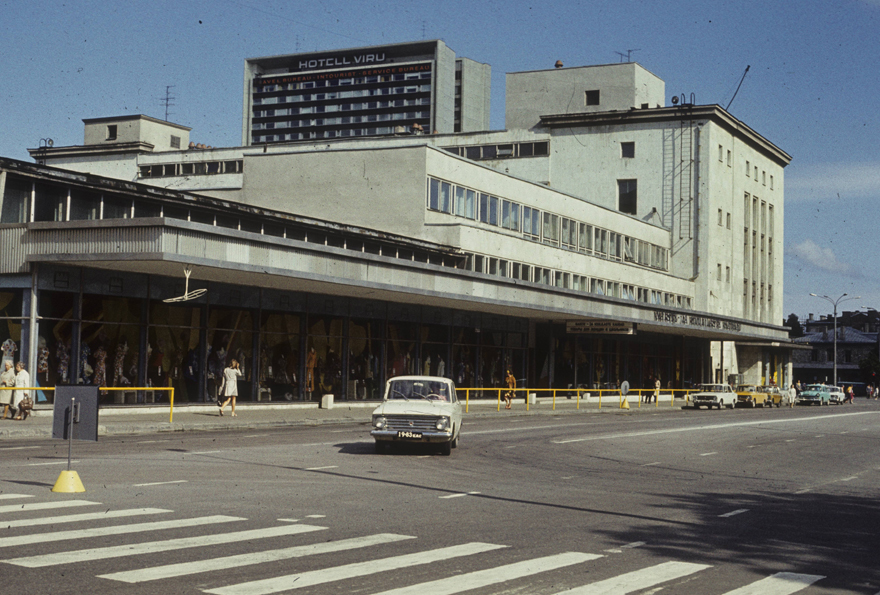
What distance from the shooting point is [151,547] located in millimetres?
9375

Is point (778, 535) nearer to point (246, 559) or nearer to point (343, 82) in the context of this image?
point (246, 559)

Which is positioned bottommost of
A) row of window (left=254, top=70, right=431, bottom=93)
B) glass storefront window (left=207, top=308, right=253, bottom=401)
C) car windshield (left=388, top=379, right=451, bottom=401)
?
car windshield (left=388, top=379, right=451, bottom=401)

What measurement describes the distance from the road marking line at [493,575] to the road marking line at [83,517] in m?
4.67

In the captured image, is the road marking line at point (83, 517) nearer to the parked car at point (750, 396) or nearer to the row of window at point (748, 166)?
the parked car at point (750, 396)

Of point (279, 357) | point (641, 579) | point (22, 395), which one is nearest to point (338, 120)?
point (279, 357)

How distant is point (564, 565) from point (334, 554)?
6.93ft

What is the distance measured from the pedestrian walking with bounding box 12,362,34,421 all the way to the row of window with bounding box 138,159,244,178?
160ft

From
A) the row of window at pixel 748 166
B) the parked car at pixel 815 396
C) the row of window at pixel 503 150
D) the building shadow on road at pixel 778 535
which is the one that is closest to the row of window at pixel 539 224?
the row of window at pixel 748 166

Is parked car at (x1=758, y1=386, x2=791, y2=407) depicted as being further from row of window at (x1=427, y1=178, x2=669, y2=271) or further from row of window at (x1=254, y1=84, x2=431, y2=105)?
row of window at (x1=254, y1=84, x2=431, y2=105)

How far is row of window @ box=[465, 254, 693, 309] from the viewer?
51.0 metres

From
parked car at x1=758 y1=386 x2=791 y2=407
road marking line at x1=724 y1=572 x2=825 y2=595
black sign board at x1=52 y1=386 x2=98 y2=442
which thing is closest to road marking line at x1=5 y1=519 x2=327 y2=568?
black sign board at x1=52 y1=386 x2=98 y2=442

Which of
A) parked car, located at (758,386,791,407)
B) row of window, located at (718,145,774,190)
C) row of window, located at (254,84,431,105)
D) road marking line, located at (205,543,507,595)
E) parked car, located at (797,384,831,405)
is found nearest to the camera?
road marking line, located at (205,543,507,595)

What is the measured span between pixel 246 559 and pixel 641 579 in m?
3.46

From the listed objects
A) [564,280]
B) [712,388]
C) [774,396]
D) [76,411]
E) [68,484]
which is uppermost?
[564,280]
